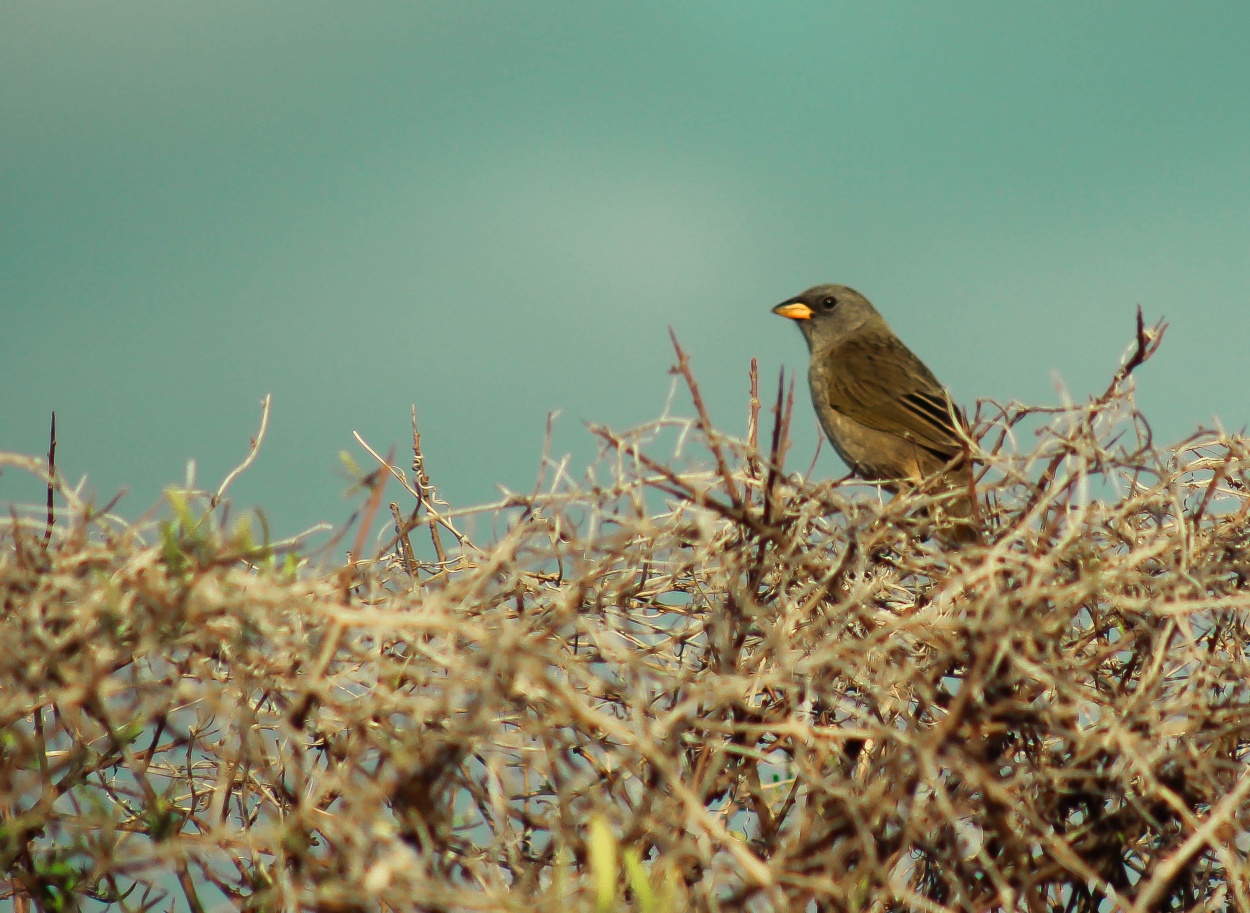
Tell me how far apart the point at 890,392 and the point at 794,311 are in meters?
1.29

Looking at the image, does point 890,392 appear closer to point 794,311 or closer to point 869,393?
point 869,393

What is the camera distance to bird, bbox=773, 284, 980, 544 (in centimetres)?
456

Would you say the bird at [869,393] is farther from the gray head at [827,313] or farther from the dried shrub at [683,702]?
the dried shrub at [683,702]

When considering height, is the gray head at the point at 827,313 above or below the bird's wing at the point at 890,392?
above

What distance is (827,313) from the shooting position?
6.05 m

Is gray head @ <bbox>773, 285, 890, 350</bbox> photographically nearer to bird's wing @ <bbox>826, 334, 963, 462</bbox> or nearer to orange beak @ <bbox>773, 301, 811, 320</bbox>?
orange beak @ <bbox>773, 301, 811, 320</bbox>

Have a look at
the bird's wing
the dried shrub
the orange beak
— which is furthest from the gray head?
the dried shrub

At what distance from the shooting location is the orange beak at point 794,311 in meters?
6.06

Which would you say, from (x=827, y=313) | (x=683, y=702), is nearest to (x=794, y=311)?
(x=827, y=313)

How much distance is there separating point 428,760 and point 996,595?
100cm

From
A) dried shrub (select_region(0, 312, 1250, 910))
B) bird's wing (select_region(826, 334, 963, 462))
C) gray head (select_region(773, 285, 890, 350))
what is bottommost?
dried shrub (select_region(0, 312, 1250, 910))

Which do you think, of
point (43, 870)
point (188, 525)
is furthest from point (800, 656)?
point (43, 870)

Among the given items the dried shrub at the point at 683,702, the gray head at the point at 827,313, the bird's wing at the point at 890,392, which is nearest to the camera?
the dried shrub at the point at 683,702

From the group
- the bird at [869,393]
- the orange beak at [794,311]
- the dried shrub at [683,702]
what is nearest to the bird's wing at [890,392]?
the bird at [869,393]
